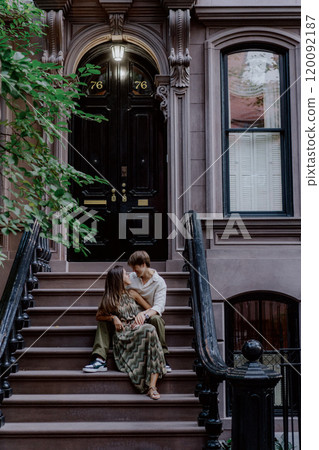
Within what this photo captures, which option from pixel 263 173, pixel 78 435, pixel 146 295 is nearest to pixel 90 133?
pixel 263 173

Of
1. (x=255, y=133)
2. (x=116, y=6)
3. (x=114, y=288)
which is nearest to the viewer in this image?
(x=114, y=288)

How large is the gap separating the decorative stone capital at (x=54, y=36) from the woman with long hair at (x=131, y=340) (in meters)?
3.99

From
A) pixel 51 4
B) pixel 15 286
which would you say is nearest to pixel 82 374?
pixel 15 286

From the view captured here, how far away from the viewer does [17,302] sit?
638cm

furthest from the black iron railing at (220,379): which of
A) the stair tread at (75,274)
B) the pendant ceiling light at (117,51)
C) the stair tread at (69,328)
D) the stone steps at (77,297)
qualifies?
the pendant ceiling light at (117,51)

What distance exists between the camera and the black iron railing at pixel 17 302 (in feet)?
19.7

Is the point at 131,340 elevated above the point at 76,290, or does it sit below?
below

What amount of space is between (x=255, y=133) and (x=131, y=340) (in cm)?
448

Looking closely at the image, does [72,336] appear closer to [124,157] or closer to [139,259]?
[139,259]

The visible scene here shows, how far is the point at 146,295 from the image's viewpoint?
6.78m

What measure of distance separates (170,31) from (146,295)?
4390 mm

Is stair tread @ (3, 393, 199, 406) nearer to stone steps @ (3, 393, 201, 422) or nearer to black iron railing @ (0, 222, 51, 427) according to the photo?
stone steps @ (3, 393, 201, 422)

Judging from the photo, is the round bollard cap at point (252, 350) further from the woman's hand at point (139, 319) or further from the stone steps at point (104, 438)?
the woman's hand at point (139, 319)

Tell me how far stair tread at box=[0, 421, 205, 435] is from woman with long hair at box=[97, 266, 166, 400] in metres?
0.34
